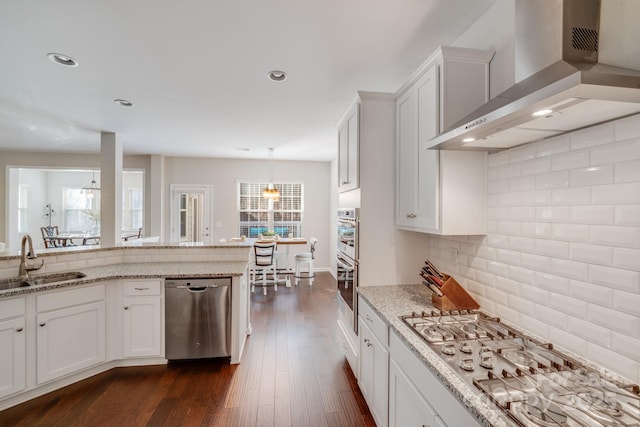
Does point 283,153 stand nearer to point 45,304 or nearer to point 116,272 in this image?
point 116,272

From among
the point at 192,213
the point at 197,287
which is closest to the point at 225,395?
the point at 197,287

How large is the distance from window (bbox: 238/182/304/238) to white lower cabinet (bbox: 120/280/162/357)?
3.95 metres

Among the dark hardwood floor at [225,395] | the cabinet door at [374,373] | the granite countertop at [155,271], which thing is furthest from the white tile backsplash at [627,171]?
the granite countertop at [155,271]

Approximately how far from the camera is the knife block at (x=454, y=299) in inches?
69.1

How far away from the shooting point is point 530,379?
102 cm

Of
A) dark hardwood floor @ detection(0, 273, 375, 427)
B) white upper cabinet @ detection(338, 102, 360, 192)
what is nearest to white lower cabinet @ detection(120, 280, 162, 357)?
dark hardwood floor @ detection(0, 273, 375, 427)

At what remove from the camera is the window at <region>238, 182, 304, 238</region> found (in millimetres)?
6648

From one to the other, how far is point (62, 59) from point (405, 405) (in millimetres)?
3480

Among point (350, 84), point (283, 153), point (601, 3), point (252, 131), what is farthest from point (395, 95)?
point (283, 153)

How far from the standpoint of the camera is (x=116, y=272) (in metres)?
2.79

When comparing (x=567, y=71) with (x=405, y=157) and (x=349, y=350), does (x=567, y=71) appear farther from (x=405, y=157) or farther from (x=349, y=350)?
(x=349, y=350)

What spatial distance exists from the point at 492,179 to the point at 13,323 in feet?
11.7

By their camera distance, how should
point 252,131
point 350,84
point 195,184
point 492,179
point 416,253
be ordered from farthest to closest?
point 195,184 → point 252,131 → point 350,84 → point 416,253 → point 492,179

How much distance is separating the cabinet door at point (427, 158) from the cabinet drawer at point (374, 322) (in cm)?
66
